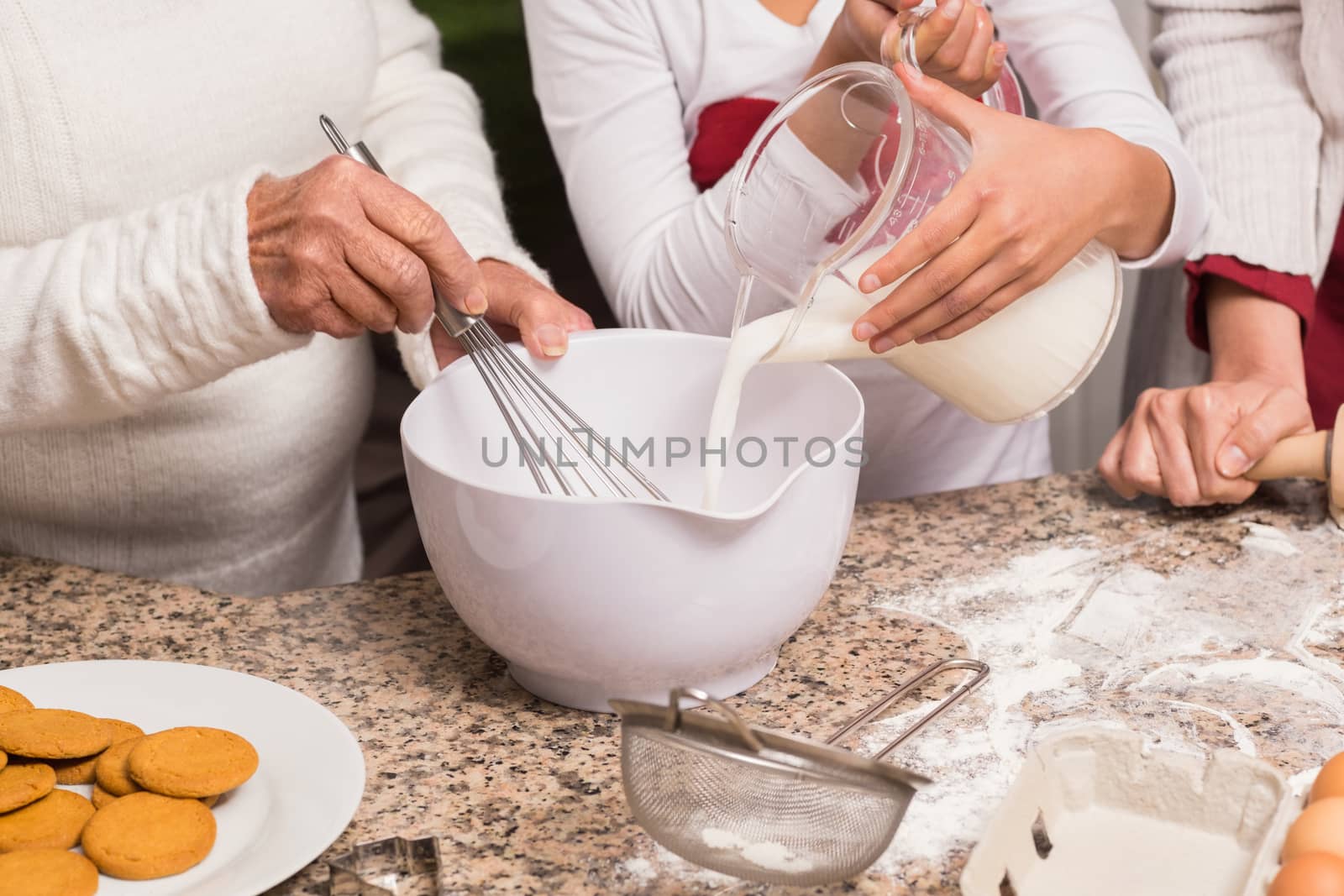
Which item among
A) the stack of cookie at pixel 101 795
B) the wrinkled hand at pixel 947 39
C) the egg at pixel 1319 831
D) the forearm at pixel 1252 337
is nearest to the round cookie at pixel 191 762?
the stack of cookie at pixel 101 795

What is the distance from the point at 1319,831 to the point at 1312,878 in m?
0.04

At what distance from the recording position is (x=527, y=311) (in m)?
0.88

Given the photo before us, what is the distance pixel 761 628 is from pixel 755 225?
319mm

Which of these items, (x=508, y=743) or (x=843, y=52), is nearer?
(x=508, y=743)

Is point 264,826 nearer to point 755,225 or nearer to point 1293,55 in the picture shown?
point 755,225

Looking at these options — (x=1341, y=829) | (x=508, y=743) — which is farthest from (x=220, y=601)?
(x=1341, y=829)

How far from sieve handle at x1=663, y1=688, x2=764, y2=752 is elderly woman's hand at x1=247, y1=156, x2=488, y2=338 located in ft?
1.14

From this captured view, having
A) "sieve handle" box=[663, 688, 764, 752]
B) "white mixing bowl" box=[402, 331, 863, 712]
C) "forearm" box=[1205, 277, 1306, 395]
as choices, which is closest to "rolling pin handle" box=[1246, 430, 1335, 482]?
"forearm" box=[1205, 277, 1306, 395]

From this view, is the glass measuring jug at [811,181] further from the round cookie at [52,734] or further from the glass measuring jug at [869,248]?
the round cookie at [52,734]

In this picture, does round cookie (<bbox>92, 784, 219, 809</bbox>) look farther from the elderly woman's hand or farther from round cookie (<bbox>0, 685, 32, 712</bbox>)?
the elderly woman's hand

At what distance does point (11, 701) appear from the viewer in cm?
66

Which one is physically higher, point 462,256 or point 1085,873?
point 462,256

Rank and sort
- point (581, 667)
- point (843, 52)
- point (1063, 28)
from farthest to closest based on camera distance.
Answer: point (1063, 28)
point (843, 52)
point (581, 667)

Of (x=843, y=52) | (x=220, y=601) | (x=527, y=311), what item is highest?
(x=843, y=52)
